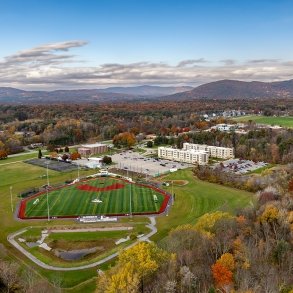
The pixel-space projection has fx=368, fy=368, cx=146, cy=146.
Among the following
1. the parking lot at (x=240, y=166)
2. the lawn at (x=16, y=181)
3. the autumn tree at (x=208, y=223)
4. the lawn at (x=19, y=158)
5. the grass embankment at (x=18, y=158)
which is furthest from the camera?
the lawn at (x=19, y=158)

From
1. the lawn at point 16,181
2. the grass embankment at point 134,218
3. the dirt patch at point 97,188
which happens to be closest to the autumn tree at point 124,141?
the lawn at point 16,181

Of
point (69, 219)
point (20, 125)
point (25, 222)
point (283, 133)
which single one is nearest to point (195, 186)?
point (69, 219)

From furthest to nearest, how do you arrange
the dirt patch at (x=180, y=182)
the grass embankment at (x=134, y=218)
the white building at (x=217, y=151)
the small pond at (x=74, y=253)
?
the white building at (x=217, y=151) < the dirt patch at (x=180, y=182) < the small pond at (x=74, y=253) < the grass embankment at (x=134, y=218)

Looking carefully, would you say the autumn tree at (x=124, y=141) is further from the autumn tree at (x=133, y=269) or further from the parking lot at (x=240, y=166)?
the autumn tree at (x=133, y=269)

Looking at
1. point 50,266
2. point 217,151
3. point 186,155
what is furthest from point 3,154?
point 50,266

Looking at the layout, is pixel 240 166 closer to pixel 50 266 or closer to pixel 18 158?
pixel 50 266

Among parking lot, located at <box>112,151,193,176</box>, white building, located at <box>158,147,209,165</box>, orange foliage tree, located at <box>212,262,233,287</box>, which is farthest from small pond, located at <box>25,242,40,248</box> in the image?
white building, located at <box>158,147,209,165</box>

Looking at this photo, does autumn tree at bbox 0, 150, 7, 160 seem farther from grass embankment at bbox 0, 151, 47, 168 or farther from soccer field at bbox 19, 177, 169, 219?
soccer field at bbox 19, 177, 169, 219
